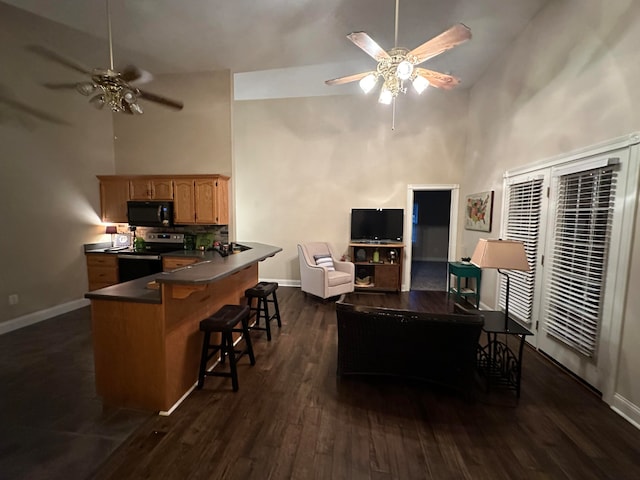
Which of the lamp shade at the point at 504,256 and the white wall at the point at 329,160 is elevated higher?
the white wall at the point at 329,160

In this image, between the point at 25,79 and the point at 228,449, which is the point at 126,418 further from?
Result: the point at 25,79

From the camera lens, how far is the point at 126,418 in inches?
78.2

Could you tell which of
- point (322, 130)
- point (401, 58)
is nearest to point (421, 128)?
point (322, 130)

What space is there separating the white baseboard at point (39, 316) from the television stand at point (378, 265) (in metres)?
4.56

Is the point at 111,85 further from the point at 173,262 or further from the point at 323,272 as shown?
the point at 323,272

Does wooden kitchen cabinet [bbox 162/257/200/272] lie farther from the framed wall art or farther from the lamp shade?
the framed wall art

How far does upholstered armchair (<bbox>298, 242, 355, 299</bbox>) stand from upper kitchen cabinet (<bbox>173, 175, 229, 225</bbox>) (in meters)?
1.55

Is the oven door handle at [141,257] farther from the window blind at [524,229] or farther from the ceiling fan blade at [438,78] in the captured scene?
the window blind at [524,229]

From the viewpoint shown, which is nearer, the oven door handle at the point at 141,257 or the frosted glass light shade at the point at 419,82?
the frosted glass light shade at the point at 419,82

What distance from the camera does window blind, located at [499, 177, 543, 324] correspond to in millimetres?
3088

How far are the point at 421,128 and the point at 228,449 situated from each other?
552 cm

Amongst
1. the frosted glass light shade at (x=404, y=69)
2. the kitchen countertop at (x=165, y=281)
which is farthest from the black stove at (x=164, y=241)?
the frosted glass light shade at (x=404, y=69)

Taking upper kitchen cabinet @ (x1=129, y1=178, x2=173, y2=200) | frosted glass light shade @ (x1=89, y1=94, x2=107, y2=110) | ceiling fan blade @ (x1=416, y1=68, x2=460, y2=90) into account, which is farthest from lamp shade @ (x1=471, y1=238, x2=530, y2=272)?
upper kitchen cabinet @ (x1=129, y1=178, x2=173, y2=200)

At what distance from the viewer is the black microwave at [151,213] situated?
439 centimetres
